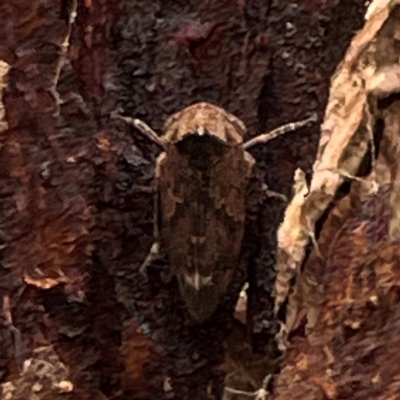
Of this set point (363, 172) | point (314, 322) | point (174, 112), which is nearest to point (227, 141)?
point (174, 112)

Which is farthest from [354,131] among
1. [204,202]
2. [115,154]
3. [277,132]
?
[115,154]

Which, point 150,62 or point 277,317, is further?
point 277,317

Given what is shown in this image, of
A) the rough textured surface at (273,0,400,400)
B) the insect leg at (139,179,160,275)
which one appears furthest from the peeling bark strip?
the insect leg at (139,179,160,275)

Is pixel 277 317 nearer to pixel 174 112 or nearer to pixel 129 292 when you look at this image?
pixel 129 292

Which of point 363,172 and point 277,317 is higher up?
point 363,172

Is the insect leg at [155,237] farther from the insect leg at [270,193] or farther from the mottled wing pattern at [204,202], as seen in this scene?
the insect leg at [270,193]

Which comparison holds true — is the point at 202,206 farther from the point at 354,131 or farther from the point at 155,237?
the point at 354,131

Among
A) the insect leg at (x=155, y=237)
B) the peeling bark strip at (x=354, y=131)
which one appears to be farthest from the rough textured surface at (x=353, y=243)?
the insect leg at (x=155, y=237)
